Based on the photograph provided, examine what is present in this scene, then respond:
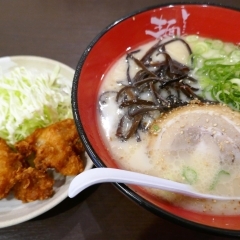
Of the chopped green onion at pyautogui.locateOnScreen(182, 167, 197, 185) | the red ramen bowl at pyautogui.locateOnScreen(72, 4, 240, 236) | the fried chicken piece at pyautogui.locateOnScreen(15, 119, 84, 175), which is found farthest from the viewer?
the fried chicken piece at pyautogui.locateOnScreen(15, 119, 84, 175)

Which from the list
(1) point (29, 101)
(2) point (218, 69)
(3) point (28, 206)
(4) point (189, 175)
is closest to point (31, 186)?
(3) point (28, 206)

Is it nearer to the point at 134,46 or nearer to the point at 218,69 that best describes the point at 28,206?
the point at 134,46

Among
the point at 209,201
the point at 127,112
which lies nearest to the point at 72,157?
the point at 127,112

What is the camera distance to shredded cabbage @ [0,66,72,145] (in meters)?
1.52

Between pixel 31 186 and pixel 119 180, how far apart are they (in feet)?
1.82

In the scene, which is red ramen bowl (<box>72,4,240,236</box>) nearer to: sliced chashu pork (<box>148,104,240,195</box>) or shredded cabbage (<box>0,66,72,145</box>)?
sliced chashu pork (<box>148,104,240,195</box>)

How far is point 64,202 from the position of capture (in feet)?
4.32

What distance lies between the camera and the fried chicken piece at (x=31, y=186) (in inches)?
50.6

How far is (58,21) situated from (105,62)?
75cm

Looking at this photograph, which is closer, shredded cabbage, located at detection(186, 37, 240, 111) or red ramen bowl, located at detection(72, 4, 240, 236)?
red ramen bowl, located at detection(72, 4, 240, 236)

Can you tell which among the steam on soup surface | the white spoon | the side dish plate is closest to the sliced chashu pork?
Result: the steam on soup surface

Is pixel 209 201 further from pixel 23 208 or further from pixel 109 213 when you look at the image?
pixel 23 208

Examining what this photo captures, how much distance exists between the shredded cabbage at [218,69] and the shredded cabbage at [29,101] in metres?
0.68

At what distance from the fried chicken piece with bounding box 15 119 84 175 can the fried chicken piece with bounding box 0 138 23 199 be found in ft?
0.15
